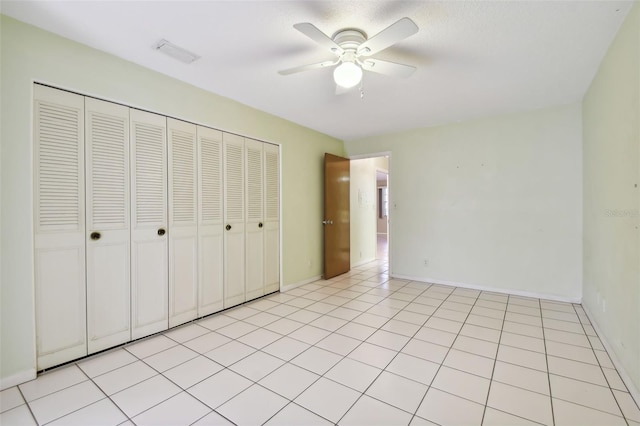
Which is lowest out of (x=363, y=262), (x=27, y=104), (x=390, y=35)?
(x=363, y=262)

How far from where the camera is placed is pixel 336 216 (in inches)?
200

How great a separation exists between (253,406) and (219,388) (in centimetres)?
33

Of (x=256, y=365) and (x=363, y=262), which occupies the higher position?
(x=363, y=262)

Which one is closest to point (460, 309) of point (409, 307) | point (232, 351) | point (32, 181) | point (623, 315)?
point (409, 307)

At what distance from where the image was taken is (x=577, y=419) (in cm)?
165

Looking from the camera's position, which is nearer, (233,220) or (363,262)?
(233,220)

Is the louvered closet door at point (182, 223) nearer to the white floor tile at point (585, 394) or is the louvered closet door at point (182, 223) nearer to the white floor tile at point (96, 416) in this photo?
the white floor tile at point (96, 416)

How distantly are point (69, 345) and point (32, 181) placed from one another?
4.17ft

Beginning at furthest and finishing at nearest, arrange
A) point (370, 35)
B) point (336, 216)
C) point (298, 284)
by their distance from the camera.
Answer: point (336, 216), point (298, 284), point (370, 35)

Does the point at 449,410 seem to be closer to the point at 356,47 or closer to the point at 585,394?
the point at 585,394

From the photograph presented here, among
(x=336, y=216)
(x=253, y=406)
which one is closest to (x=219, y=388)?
(x=253, y=406)

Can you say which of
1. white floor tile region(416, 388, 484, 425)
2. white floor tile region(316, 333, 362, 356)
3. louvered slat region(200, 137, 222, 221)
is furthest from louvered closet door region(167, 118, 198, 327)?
white floor tile region(416, 388, 484, 425)

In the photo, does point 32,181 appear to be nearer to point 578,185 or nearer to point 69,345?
point 69,345

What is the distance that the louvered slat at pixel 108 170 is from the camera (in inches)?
93.5
